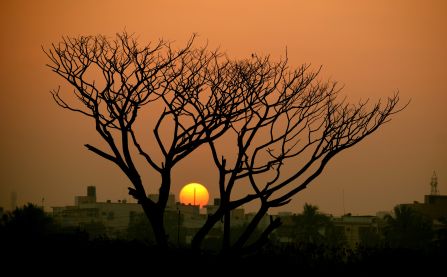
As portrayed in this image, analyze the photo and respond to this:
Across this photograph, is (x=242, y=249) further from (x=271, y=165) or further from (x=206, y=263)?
(x=271, y=165)

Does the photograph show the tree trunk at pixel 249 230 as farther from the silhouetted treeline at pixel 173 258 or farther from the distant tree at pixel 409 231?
the distant tree at pixel 409 231

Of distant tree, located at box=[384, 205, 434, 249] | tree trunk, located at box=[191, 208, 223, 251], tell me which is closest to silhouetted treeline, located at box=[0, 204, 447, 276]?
tree trunk, located at box=[191, 208, 223, 251]

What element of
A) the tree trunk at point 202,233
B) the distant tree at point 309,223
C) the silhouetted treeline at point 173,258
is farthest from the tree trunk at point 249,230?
the distant tree at point 309,223

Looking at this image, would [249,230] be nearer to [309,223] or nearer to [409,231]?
[409,231]

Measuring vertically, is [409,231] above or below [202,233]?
above

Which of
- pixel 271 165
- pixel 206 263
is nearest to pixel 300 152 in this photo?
pixel 271 165

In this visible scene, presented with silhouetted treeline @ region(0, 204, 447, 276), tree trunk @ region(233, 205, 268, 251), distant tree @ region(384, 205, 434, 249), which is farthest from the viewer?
distant tree @ region(384, 205, 434, 249)

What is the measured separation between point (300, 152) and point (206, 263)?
3.87m

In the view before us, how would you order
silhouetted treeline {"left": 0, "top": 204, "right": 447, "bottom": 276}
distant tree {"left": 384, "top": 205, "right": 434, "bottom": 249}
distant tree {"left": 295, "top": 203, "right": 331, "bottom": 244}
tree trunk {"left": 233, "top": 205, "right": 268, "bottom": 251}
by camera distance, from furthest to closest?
1. distant tree {"left": 295, "top": 203, "right": 331, "bottom": 244}
2. distant tree {"left": 384, "top": 205, "right": 434, "bottom": 249}
3. tree trunk {"left": 233, "top": 205, "right": 268, "bottom": 251}
4. silhouetted treeline {"left": 0, "top": 204, "right": 447, "bottom": 276}

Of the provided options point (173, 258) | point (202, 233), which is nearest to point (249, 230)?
point (202, 233)

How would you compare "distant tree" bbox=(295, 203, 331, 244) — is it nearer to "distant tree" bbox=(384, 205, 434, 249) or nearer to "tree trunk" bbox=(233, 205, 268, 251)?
"distant tree" bbox=(384, 205, 434, 249)

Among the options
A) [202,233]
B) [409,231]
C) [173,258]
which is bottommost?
[173,258]

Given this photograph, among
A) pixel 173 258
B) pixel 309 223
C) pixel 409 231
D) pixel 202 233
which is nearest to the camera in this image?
pixel 173 258

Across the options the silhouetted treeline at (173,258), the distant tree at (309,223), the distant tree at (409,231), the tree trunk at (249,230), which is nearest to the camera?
the silhouetted treeline at (173,258)
